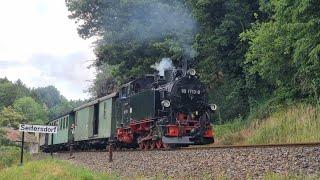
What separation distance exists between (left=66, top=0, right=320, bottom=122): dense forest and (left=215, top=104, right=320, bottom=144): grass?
1.09 meters

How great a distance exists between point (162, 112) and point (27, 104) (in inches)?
3955

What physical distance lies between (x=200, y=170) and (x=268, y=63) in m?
10.7

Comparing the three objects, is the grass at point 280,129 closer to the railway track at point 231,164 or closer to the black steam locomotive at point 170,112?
the black steam locomotive at point 170,112

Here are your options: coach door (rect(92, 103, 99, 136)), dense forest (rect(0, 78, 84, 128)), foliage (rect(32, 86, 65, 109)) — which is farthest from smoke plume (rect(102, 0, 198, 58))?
foliage (rect(32, 86, 65, 109))

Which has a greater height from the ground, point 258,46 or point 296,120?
point 258,46

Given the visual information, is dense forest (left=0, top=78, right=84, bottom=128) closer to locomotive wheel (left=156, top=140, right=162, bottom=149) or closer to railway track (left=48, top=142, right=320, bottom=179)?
locomotive wheel (left=156, top=140, right=162, bottom=149)

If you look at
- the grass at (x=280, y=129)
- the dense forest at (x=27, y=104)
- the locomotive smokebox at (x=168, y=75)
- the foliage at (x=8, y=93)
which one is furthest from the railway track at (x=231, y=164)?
the foliage at (x=8, y=93)

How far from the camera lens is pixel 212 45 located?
82.6 feet

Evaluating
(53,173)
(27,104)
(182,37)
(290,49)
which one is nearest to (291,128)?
(290,49)

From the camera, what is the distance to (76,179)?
34.4ft

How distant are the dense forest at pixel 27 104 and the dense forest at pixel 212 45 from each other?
180ft

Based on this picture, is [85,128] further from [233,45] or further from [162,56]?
[233,45]

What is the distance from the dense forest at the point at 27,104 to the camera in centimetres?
8862

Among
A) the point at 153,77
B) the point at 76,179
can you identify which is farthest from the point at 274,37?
the point at 76,179
